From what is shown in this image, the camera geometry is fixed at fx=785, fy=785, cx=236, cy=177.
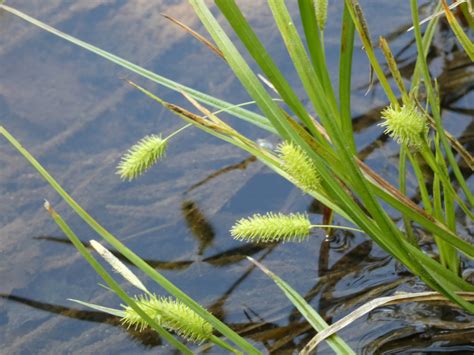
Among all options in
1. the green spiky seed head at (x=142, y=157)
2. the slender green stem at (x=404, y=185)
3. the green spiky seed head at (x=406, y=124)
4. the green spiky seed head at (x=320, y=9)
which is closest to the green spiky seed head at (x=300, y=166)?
the green spiky seed head at (x=406, y=124)

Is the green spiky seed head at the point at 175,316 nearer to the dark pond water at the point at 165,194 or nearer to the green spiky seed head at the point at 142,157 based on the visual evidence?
the green spiky seed head at the point at 142,157

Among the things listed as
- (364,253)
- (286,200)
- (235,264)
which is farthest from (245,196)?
(364,253)

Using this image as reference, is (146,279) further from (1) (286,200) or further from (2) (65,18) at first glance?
(2) (65,18)

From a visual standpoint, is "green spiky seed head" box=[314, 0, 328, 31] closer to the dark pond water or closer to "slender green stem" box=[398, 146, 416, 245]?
"slender green stem" box=[398, 146, 416, 245]

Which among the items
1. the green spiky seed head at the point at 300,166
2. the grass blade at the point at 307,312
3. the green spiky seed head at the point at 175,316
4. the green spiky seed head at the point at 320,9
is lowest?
the grass blade at the point at 307,312

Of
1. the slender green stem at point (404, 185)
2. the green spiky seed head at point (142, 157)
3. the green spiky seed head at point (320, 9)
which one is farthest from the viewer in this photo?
the slender green stem at point (404, 185)

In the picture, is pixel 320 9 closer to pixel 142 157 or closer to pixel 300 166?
pixel 300 166

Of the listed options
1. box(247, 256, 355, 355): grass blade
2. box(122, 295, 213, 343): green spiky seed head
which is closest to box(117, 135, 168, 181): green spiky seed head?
box(247, 256, 355, 355): grass blade
